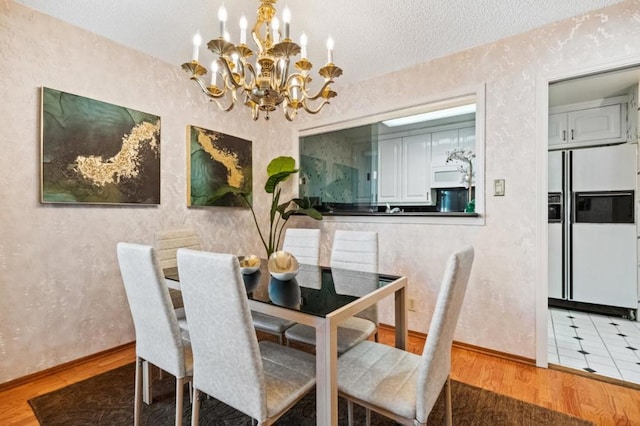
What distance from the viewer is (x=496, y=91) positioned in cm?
243

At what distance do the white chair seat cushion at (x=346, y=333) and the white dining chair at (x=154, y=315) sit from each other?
24.8 inches

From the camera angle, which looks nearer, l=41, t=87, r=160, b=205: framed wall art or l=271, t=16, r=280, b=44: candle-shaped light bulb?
l=271, t=16, r=280, b=44: candle-shaped light bulb

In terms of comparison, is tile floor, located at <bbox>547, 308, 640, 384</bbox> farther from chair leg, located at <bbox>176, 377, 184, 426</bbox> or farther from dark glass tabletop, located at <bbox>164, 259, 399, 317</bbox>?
chair leg, located at <bbox>176, 377, 184, 426</bbox>

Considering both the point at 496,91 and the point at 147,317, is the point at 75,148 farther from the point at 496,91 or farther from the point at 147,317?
the point at 496,91

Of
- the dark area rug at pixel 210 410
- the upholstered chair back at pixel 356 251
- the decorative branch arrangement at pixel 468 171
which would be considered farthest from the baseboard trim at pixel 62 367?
the decorative branch arrangement at pixel 468 171

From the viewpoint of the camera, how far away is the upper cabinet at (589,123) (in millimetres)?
3314

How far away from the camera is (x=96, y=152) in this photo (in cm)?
231

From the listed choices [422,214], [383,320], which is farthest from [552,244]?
[383,320]

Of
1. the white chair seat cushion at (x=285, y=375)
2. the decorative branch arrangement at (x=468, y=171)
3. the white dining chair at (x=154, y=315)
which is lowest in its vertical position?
the white chair seat cushion at (x=285, y=375)

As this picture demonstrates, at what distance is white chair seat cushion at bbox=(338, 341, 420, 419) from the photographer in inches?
45.3

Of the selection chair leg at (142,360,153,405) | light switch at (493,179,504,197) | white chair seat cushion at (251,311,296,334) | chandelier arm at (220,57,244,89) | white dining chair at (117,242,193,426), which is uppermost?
chandelier arm at (220,57,244,89)

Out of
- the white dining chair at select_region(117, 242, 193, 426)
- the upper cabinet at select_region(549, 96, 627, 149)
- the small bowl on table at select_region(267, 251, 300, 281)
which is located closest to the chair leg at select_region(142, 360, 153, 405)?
the white dining chair at select_region(117, 242, 193, 426)

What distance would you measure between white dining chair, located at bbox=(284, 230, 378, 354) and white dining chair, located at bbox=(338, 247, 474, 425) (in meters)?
0.29

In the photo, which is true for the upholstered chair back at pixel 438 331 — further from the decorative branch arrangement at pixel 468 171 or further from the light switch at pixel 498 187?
the decorative branch arrangement at pixel 468 171
